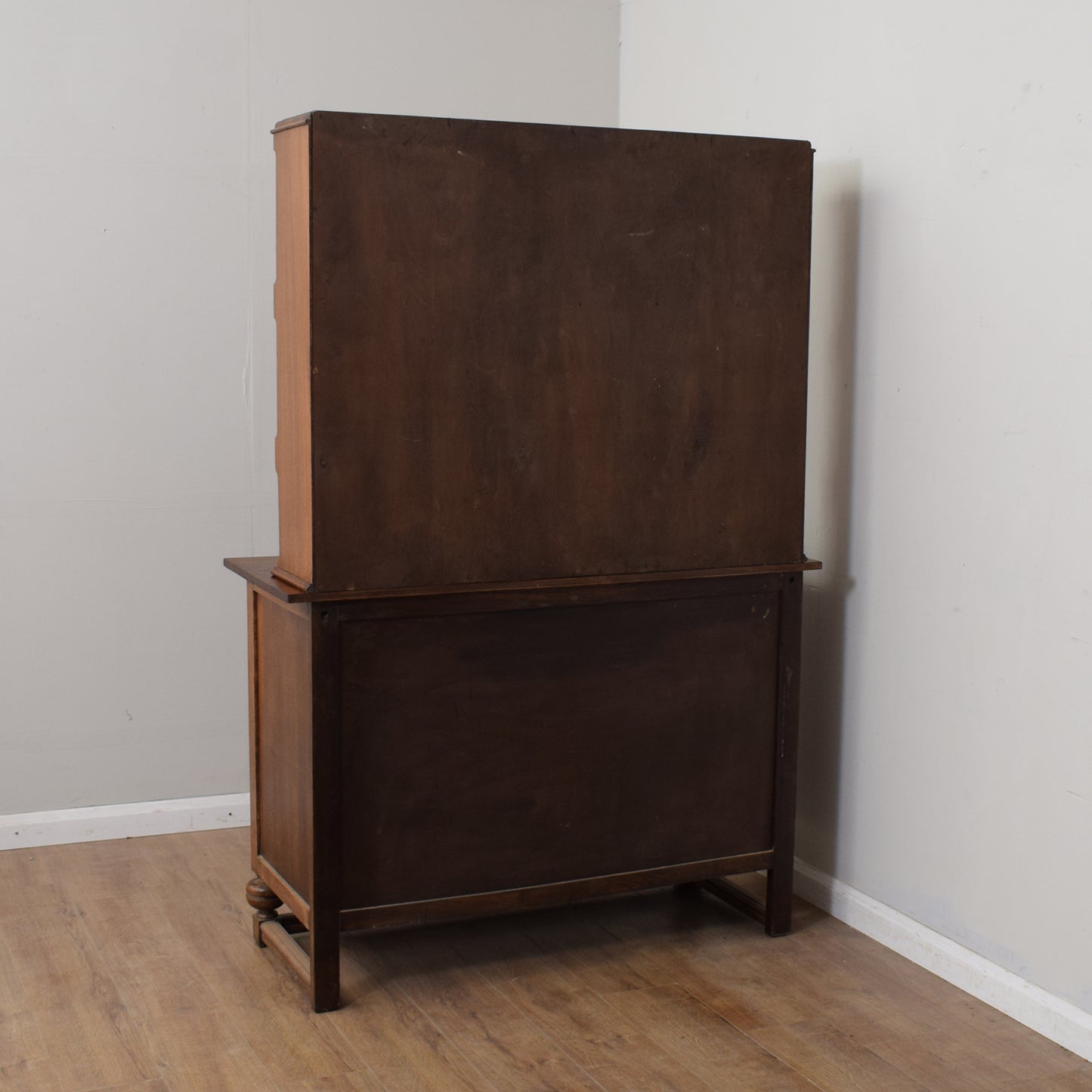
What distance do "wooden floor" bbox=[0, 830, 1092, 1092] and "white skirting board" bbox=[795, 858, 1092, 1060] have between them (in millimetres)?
28

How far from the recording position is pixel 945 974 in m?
2.61

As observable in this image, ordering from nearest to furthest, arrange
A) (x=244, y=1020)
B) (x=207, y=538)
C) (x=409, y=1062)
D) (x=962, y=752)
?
(x=409, y=1062) → (x=244, y=1020) → (x=962, y=752) → (x=207, y=538)

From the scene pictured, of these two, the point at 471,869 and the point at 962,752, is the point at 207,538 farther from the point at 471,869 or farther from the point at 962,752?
the point at 962,752

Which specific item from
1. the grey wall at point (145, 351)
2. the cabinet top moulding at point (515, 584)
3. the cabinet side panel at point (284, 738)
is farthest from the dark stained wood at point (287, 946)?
the grey wall at point (145, 351)

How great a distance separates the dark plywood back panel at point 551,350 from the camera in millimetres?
2318

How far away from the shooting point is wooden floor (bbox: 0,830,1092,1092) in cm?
222

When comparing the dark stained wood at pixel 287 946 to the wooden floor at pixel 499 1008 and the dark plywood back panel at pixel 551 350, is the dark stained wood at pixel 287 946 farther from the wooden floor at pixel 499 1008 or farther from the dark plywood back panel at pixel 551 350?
the dark plywood back panel at pixel 551 350

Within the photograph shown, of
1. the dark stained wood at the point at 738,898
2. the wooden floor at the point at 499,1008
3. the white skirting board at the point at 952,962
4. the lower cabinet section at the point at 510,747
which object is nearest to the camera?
the wooden floor at the point at 499,1008

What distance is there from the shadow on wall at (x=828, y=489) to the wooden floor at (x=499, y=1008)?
10.4 inches

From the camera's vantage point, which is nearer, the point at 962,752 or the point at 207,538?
the point at 962,752

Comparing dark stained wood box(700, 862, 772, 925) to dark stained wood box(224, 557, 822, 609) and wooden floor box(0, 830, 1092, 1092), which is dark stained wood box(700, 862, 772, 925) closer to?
wooden floor box(0, 830, 1092, 1092)

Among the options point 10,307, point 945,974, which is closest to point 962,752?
point 945,974

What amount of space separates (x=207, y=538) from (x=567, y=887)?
142 cm

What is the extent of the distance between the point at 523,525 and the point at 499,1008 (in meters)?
0.91
